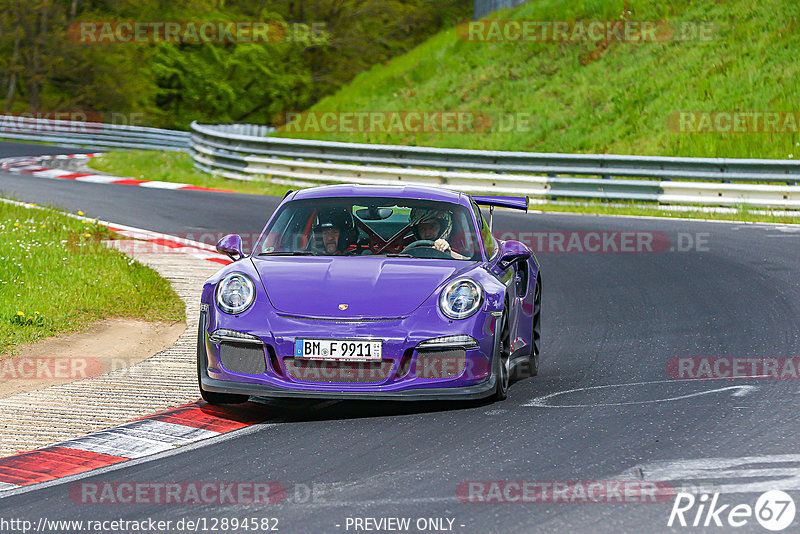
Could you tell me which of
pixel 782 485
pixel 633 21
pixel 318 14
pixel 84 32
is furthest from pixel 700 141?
pixel 318 14

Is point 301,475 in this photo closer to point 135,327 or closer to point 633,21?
point 135,327

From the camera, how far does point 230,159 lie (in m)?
24.8

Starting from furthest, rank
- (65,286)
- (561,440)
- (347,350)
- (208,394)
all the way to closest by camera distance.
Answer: (65,286)
(208,394)
(347,350)
(561,440)

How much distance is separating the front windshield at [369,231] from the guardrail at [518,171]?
12.0 meters

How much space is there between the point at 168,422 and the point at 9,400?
49.4 inches
